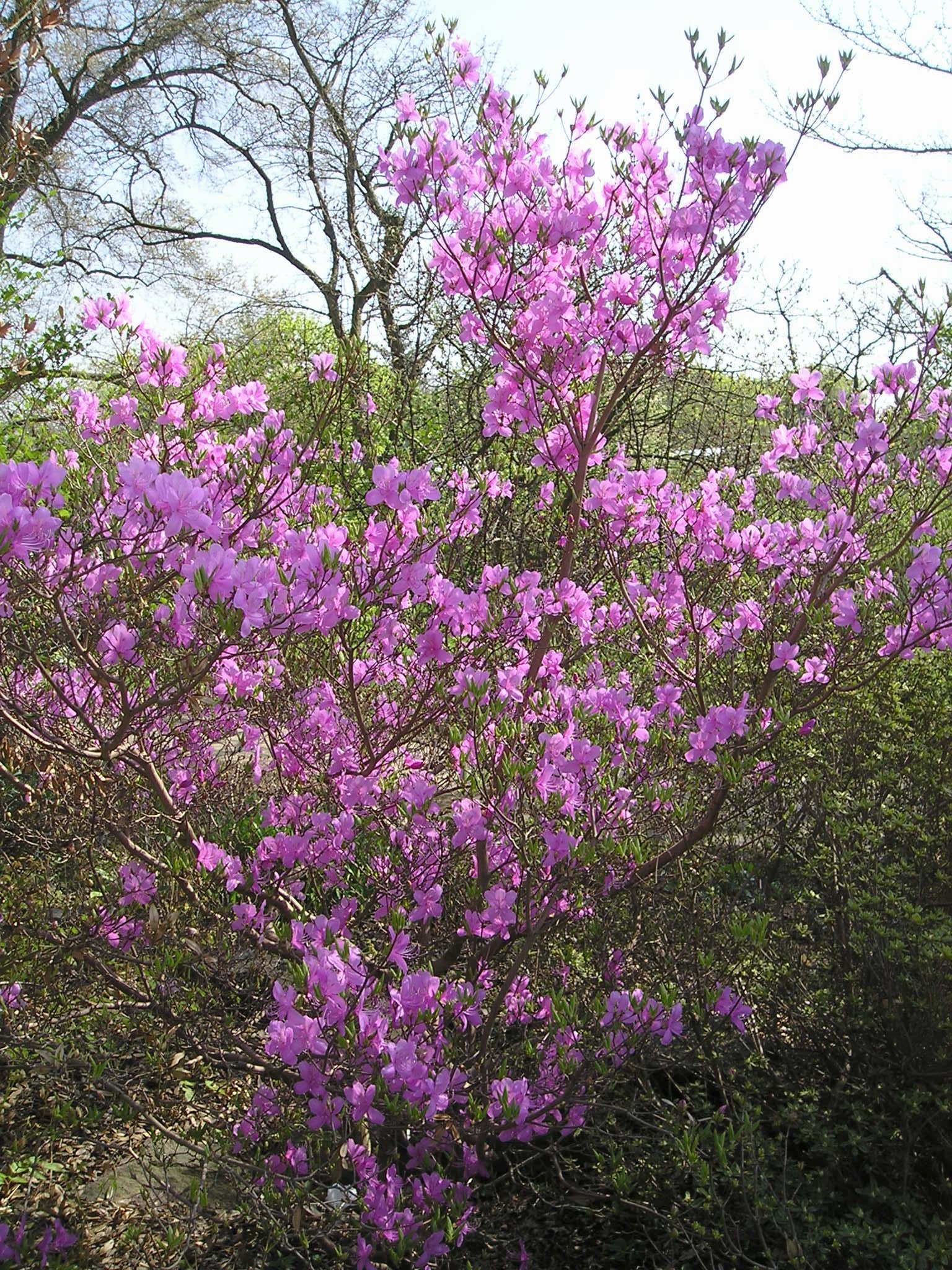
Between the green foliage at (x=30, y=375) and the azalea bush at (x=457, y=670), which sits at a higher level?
the green foliage at (x=30, y=375)

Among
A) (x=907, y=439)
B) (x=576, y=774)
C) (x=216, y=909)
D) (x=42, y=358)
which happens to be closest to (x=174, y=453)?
(x=216, y=909)

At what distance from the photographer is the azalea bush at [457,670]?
211 centimetres

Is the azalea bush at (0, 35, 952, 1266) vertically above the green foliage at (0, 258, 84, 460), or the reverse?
the green foliage at (0, 258, 84, 460)

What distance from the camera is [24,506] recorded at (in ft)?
5.92

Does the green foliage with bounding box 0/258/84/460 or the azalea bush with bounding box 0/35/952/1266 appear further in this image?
the green foliage with bounding box 0/258/84/460

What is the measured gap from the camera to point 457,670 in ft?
8.93

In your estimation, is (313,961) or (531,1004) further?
(531,1004)

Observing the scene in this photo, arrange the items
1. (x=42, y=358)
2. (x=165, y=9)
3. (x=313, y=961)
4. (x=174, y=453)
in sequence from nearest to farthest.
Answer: (x=313, y=961) → (x=174, y=453) → (x=42, y=358) → (x=165, y=9)

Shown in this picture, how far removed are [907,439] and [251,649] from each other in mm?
4293

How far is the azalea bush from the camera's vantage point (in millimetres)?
2113

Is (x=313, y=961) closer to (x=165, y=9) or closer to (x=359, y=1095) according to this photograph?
(x=359, y=1095)

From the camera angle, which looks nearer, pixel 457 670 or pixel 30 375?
pixel 457 670

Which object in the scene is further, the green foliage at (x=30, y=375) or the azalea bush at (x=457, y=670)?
the green foliage at (x=30, y=375)

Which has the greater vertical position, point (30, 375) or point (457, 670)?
A: point (30, 375)
